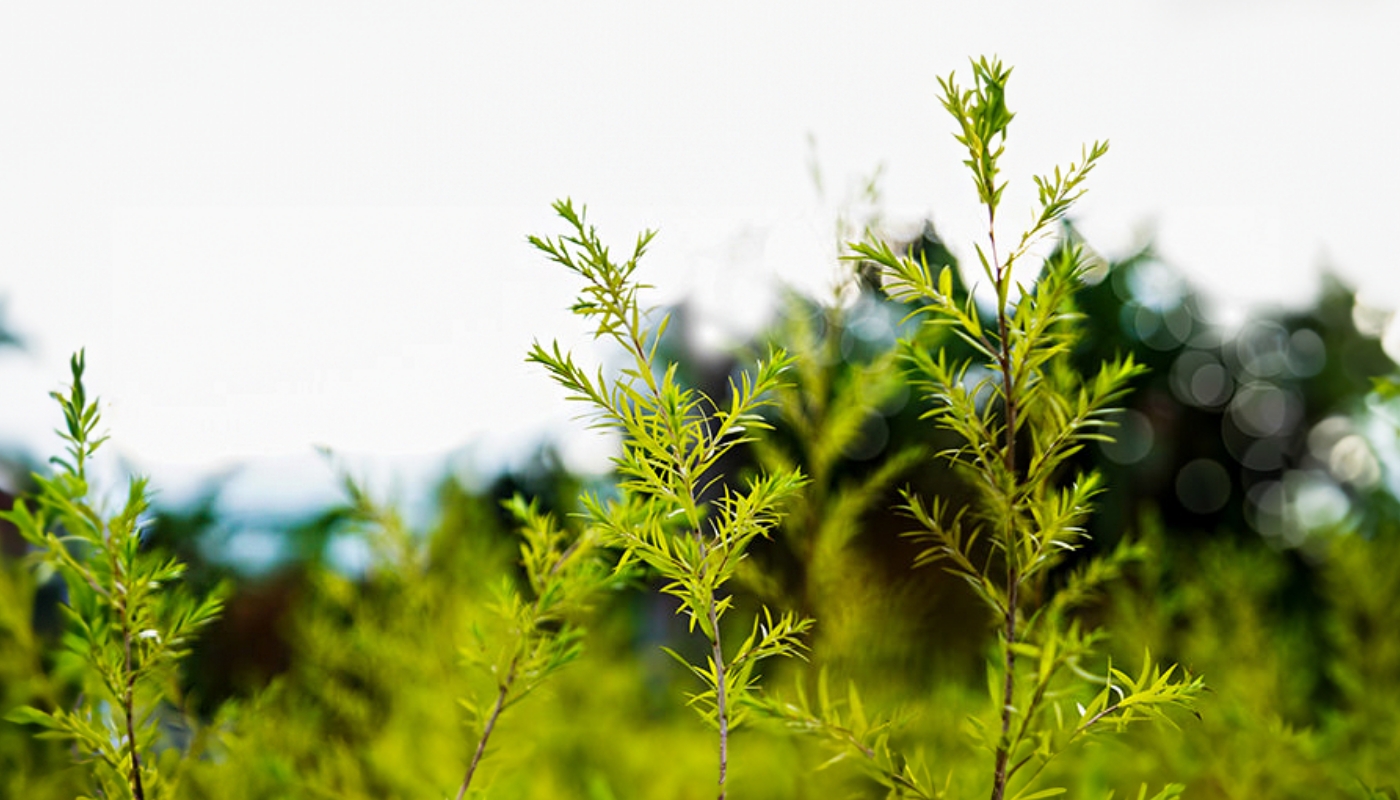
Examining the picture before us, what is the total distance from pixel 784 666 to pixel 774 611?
21.8 inches

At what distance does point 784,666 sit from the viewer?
4.78 ft

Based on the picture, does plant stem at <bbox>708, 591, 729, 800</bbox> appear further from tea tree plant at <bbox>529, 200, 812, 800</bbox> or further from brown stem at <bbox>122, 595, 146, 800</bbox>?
brown stem at <bbox>122, 595, 146, 800</bbox>

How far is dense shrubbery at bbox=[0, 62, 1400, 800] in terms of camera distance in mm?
388

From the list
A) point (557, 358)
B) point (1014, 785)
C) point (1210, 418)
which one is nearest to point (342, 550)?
point (1014, 785)

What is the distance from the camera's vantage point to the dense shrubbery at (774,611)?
39cm

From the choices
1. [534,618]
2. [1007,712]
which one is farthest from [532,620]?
[1007,712]

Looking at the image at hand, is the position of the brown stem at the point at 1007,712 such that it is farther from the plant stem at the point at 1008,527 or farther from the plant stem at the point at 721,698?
the plant stem at the point at 721,698

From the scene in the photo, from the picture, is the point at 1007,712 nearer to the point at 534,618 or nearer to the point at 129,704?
the point at 534,618

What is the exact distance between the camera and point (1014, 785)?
964 millimetres

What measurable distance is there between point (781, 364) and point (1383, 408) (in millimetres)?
665

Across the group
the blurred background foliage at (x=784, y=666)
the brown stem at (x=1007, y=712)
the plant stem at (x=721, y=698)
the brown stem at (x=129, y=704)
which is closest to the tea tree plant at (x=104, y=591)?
the brown stem at (x=129, y=704)

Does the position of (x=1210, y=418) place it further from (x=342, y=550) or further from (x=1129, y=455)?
(x=342, y=550)

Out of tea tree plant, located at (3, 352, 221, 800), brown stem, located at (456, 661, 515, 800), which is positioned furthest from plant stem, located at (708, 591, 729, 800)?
tea tree plant, located at (3, 352, 221, 800)

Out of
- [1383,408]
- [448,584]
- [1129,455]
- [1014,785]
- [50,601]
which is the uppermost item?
[50,601]
